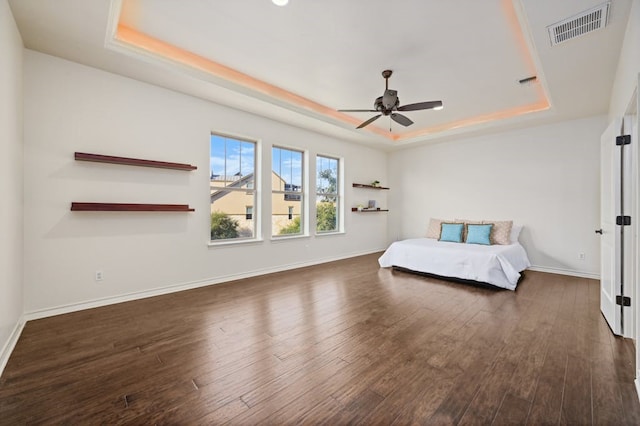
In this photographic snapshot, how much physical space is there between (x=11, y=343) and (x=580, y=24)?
5.47 metres

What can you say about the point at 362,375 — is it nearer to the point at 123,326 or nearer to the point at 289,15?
the point at 123,326

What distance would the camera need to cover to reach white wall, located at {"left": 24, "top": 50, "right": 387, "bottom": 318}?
2936mm

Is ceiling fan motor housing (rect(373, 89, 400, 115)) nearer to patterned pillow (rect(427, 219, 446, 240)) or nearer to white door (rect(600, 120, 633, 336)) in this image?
white door (rect(600, 120, 633, 336))

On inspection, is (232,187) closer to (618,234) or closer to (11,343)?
(11,343)

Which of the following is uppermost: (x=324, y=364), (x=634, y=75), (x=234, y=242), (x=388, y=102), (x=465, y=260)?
(x=388, y=102)

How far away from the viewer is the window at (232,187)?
14.4 ft

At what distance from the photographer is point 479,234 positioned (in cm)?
515

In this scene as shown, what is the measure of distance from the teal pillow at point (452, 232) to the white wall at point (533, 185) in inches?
33.5

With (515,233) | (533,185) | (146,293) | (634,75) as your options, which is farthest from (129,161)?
(533,185)

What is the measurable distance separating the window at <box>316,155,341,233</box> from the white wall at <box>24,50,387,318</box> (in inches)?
70.2

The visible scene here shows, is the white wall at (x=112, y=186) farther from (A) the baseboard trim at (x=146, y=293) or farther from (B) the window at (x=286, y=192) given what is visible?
(B) the window at (x=286, y=192)

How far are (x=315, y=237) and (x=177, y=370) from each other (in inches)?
155

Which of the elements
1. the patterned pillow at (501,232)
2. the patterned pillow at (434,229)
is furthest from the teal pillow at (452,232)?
the patterned pillow at (501,232)

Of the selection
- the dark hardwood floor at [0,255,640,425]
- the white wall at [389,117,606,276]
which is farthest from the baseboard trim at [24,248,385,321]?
the white wall at [389,117,606,276]
